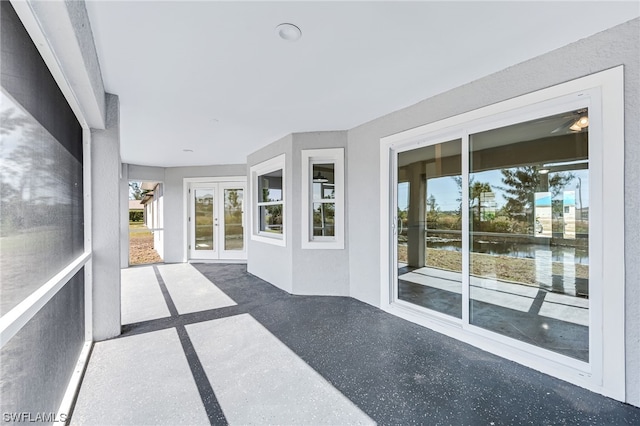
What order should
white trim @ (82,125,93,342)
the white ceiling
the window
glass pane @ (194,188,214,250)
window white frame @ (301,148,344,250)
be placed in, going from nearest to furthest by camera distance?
the white ceiling → white trim @ (82,125,93,342) → window white frame @ (301,148,344,250) → the window → glass pane @ (194,188,214,250)

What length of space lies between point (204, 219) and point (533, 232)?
662 centimetres

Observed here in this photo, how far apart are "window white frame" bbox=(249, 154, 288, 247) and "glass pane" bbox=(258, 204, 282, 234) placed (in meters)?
0.07

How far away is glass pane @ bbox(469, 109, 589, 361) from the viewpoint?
2312 mm

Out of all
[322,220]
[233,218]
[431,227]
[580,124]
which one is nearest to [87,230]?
[322,220]

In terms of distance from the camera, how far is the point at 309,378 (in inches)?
85.5

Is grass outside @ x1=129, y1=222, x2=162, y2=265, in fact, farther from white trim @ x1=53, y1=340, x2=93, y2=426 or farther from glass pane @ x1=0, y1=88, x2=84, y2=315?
glass pane @ x1=0, y1=88, x2=84, y2=315

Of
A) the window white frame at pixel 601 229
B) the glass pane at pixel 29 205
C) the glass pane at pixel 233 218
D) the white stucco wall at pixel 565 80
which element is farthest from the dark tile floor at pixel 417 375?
the glass pane at pixel 233 218

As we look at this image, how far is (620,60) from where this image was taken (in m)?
1.89

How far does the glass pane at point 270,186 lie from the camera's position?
5.09 metres

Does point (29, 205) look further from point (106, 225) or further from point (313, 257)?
point (313, 257)

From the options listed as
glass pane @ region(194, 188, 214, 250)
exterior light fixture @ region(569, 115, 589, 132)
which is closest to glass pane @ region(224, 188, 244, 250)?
glass pane @ region(194, 188, 214, 250)

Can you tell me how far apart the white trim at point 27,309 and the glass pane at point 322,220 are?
3.01 meters

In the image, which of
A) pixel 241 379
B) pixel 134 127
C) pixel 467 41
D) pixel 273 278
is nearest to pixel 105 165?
pixel 134 127

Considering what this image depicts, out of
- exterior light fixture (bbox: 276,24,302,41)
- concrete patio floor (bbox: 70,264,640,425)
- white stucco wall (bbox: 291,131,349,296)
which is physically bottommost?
concrete patio floor (bbox: 70,264,640,425)
